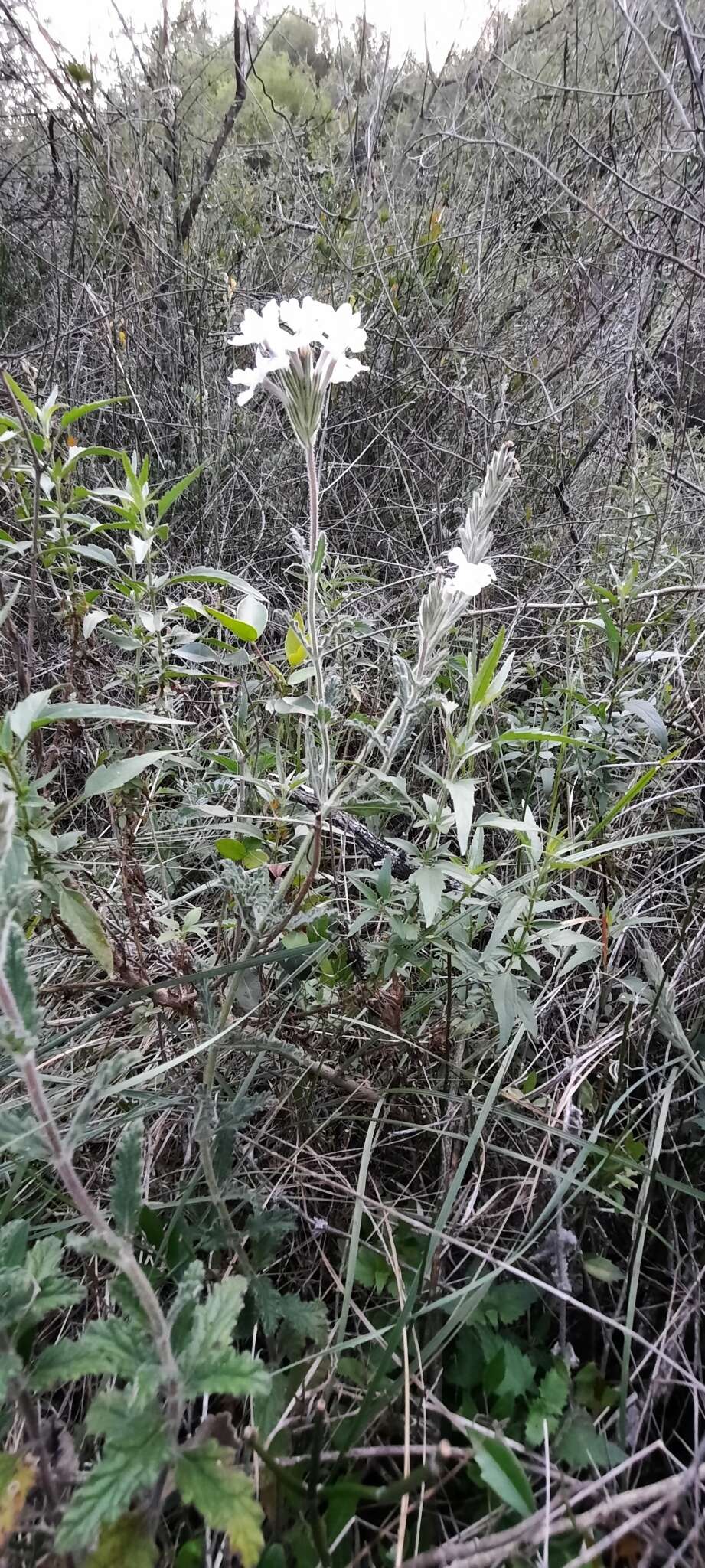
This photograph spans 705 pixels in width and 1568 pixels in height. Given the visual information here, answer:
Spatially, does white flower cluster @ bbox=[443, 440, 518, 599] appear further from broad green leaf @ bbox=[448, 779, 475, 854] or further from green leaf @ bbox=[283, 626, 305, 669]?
green leaf @ bbox=[283, 626, 305, 669]

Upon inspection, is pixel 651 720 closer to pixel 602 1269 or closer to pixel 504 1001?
pixel 504 1001

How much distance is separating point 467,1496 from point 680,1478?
12.5 inches

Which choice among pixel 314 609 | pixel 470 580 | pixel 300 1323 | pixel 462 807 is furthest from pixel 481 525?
pixel 300 1323

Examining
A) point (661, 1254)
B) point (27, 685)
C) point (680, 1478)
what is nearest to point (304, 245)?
point (27, 685)

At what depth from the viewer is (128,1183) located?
2.61 ft

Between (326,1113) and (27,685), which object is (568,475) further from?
(326,1113)

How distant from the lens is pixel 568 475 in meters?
3.19

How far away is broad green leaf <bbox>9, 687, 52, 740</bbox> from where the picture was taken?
3.59 ft

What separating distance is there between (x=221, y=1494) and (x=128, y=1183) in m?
0.29

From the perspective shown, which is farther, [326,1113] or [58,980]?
[58,980]

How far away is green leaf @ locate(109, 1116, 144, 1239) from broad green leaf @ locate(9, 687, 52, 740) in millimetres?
596

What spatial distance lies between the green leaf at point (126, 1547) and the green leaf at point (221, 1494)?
0.10m

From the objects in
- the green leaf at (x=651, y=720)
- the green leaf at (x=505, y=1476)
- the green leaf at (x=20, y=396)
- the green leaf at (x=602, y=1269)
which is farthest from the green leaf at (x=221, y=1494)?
the green leaf at (x=20, y=396)

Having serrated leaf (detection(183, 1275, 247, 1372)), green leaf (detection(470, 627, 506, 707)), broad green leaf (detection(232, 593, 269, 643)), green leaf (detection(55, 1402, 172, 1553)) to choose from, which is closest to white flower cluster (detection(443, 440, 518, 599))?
green leaf (detection(470, 627, 506, 707))
